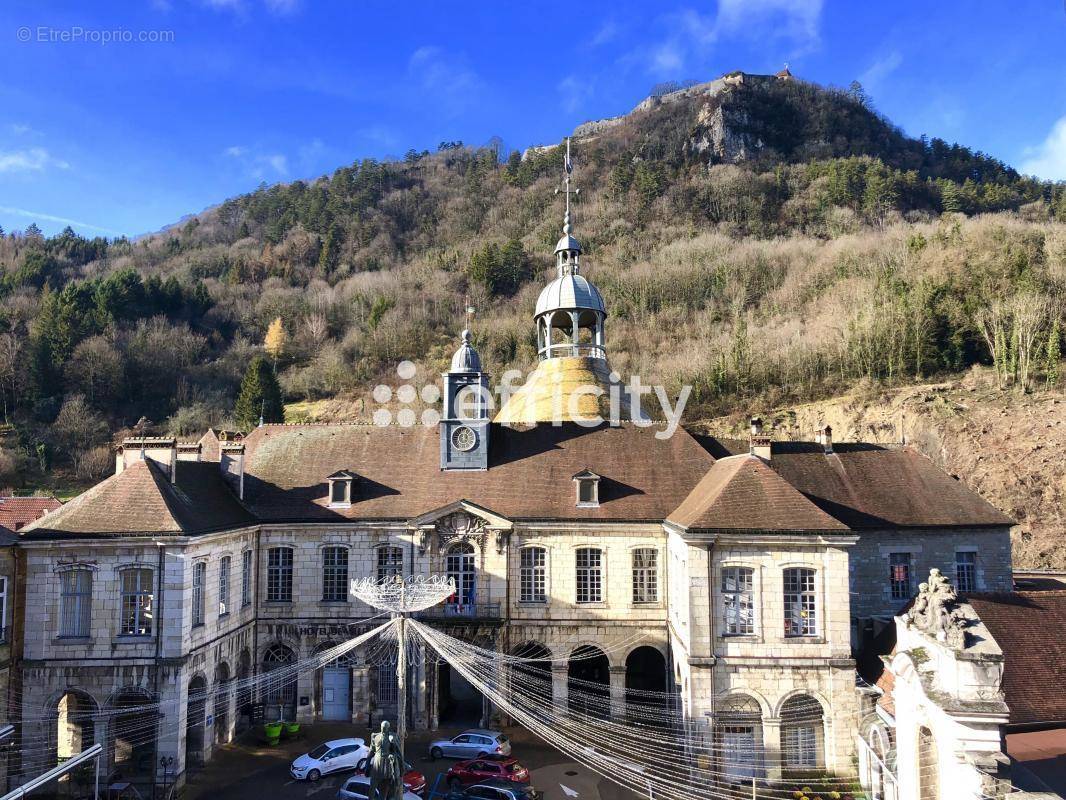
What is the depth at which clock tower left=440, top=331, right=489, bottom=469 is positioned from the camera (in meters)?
23.5

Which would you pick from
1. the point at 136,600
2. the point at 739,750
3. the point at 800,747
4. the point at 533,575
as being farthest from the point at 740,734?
the point at 136,600

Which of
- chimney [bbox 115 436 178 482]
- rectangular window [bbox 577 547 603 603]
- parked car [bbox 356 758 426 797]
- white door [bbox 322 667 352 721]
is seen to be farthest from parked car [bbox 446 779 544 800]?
chimney [bbox 115 436 178 482]

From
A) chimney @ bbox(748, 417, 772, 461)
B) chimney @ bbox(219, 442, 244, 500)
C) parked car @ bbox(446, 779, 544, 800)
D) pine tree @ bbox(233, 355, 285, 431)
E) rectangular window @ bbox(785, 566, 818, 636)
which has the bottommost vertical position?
parked car @ bbox(446, 779, 544, 800)

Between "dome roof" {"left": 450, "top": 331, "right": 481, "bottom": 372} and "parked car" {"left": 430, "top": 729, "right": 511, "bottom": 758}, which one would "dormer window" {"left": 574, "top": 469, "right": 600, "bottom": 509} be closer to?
"dome roof" {"left": 450, "top": 331, "right": 481, "bottom": 372}

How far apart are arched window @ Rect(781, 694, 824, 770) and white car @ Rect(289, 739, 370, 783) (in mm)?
11393

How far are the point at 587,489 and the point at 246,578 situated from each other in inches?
457

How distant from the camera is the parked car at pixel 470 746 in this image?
18.1 m

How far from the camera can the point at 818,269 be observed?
64.2m

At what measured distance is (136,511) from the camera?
58.4 feet

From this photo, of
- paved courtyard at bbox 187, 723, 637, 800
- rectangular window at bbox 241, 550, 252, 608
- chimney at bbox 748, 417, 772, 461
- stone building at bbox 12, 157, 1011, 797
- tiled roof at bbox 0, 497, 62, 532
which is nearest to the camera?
paved courtyard at bbox 187, 723, 637, 800

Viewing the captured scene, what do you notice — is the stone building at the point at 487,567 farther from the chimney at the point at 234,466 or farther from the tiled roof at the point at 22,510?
the tiled roof at the point at 22,510

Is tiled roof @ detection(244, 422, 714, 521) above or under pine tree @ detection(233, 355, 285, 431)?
under

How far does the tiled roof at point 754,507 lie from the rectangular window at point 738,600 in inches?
52.9

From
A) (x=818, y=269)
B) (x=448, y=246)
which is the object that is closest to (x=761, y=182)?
(x=818, y=269)
